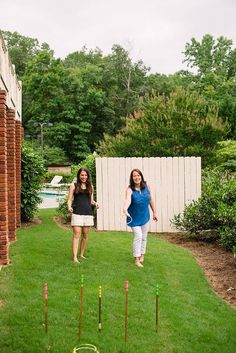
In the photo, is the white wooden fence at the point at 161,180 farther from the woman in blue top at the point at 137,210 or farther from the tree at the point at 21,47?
the tree at the point at 21,47

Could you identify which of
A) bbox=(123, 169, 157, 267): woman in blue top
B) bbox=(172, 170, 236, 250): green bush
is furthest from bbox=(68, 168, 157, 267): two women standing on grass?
bbox=(172, 170, 236, 250): green bush

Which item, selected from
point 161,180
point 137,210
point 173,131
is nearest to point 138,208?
point 137,210

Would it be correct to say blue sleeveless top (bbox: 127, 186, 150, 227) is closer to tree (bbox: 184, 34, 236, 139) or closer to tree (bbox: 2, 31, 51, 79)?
tree (bbox: 184, 34, 236, 139)


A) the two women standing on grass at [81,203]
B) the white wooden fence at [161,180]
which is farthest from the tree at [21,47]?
the two women standing on grass at [81,203]

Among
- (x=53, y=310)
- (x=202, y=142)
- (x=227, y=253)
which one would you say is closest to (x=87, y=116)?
(x=202, y=142)

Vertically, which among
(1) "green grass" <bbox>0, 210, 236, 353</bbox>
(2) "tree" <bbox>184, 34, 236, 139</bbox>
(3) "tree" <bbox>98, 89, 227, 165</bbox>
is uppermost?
(2) "tree" <bbox>184, 34, 236, 139</bbox>

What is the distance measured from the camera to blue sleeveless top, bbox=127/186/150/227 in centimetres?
906

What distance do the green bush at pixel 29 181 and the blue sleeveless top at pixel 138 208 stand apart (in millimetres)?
6282

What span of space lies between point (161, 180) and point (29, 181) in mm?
3979

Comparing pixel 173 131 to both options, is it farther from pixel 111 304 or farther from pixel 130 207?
pixel 111 304

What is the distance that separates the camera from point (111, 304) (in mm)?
6766

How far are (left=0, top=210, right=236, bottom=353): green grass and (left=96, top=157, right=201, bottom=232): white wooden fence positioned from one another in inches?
120

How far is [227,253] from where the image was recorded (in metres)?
10.6

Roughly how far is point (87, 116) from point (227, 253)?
3936 cm
